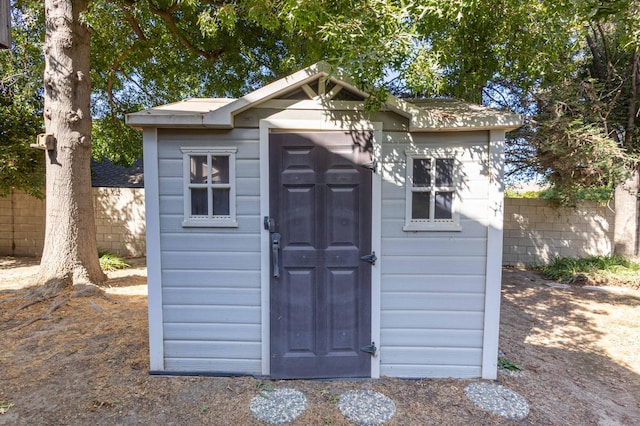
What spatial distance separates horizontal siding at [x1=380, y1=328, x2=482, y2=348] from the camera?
2.69 m

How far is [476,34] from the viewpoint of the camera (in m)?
3.95

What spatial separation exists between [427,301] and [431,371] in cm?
58

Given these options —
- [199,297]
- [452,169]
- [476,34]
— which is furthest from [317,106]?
[476,34]

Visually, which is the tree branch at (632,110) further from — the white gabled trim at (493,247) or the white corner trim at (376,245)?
the white corner trim at (376,245)

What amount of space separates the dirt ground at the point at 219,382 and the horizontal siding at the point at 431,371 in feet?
0.20

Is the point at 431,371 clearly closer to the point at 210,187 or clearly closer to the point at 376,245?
the point at 376,245

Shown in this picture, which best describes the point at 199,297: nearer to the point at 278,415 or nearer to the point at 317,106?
the point at 278,415

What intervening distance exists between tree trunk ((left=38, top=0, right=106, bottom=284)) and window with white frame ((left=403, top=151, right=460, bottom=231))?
4645mm

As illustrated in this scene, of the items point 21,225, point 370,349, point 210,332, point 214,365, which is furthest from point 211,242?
point 21,225

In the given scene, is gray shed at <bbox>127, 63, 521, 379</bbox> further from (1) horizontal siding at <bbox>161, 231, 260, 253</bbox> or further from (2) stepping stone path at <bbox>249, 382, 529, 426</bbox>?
(2) stepping stone path at <bbox>249, 382, 529, 426</bbox>

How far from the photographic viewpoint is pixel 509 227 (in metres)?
7.15

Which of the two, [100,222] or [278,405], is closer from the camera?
[278,405]

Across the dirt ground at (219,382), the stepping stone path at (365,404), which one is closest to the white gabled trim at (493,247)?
the stepping stone path at (365,404)

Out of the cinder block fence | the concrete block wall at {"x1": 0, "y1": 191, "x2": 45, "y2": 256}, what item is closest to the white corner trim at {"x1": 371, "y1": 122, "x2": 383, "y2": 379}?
the cinder block fence
